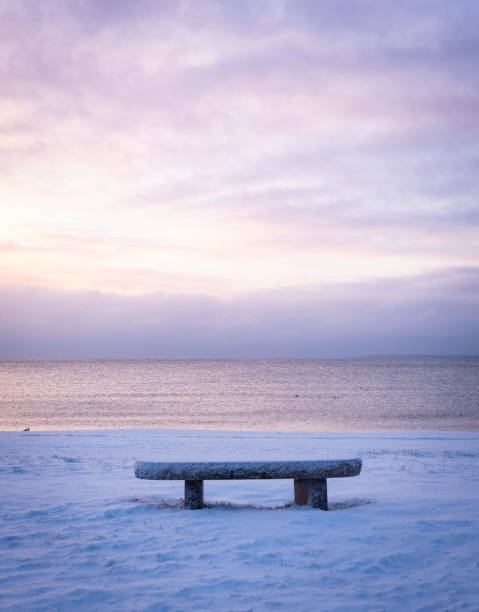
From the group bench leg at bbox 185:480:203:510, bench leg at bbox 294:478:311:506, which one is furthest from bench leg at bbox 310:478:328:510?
bench leg at bbox 185:480:203:510

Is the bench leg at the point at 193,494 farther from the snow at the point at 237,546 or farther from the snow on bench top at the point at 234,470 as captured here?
the snow on bench top at the point at 234,470

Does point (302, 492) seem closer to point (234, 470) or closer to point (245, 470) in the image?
point (245, 470)

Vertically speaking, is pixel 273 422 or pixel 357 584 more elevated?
pixel 357 584

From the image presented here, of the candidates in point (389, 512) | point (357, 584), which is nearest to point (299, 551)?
point (357, 584)

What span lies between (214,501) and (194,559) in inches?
81.6

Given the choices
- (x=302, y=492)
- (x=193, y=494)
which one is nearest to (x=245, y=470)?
(x=193, y=494)

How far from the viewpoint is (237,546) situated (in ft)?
15.3

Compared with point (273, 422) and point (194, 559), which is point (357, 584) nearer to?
point (194, 559)

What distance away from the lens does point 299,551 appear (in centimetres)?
455

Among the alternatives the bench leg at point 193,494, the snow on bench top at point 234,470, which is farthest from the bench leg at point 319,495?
the bench leg at point 193,494

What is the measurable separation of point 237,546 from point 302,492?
1.63m

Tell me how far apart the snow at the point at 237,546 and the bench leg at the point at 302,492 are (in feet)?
0.45

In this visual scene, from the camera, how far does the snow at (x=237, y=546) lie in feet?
12.2

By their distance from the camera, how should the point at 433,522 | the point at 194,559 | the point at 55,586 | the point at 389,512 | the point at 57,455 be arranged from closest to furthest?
the point at 55,586 < the point at 194,559 < the point at 433,522 < the point at 389,512 < the point at 57,455
